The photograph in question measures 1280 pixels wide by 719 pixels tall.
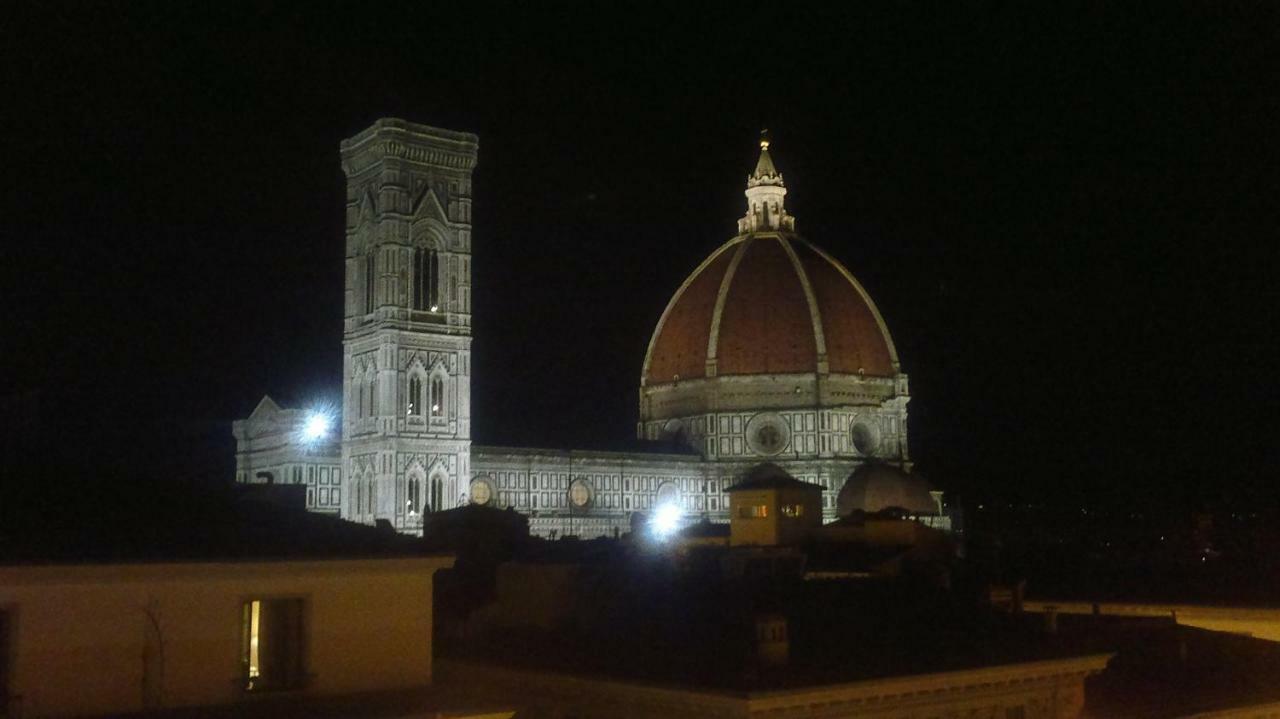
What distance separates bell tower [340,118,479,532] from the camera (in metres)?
68.0

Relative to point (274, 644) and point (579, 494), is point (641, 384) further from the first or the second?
point (274, 644)

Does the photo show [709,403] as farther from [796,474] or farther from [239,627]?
[239,627]

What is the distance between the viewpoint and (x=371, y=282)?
231 feet

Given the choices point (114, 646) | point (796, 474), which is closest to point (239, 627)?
point (114, 646)

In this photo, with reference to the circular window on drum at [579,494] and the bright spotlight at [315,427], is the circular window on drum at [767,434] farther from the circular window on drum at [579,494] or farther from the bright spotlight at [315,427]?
the bright spotlight at [315,427]

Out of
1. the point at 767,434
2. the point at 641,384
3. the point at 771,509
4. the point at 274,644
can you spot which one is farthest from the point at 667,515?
the point at 274,644

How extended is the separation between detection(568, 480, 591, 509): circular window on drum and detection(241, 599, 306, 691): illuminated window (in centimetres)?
6328

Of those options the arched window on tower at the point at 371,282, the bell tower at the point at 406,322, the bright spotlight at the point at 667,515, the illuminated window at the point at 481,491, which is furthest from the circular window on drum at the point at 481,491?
the arched window on tower at the point at 371,282

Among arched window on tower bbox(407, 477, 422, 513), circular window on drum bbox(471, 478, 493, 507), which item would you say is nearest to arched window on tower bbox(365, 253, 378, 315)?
arched window on tower bbox(407, 477, 422, 513)

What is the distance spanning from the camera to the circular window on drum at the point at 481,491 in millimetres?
72875

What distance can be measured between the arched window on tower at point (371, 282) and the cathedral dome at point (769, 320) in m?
24.6

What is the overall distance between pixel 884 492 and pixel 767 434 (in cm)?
1460

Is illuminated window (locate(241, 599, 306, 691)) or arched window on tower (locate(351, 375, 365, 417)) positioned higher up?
arched window on tower (locate(351, 375, 365, 417))

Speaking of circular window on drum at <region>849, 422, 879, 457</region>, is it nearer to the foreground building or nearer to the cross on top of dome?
the foreground building
